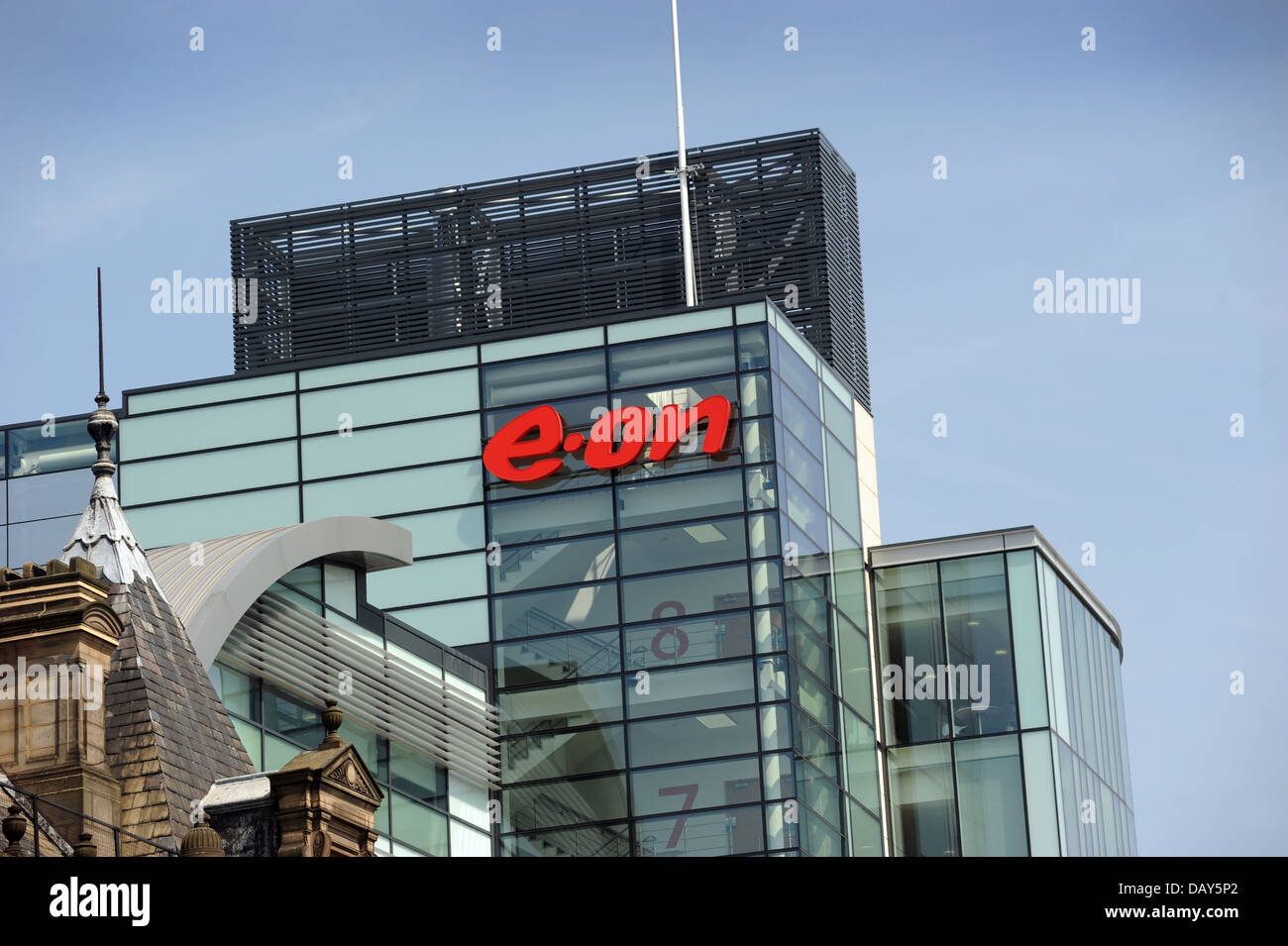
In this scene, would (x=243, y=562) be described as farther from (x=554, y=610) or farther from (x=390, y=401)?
(x=390, y=401)

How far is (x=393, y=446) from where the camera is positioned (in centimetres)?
5878

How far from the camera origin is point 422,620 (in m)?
56.9

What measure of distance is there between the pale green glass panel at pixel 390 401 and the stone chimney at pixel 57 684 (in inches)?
1018

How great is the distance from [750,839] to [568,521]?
850cm

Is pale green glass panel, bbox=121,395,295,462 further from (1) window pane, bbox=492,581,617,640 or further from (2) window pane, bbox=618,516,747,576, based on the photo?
(2) window pane, bbox=618,516,747,576

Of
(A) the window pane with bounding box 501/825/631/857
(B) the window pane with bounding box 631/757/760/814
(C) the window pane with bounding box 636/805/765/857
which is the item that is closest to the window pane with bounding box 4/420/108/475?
(A) the window pane with bounding box 501/825/631/857

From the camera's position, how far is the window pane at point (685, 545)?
55.0 m

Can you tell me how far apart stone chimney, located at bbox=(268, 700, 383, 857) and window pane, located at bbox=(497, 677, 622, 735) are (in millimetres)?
21965

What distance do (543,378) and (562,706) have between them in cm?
793

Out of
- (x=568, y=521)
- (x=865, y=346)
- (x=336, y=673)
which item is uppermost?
(x=865, y=346)

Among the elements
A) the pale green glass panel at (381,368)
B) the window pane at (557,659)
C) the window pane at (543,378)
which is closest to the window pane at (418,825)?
the window pane at (557,659)
